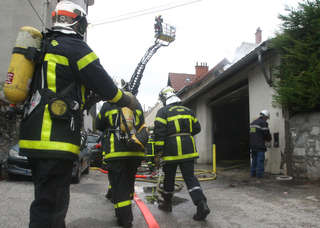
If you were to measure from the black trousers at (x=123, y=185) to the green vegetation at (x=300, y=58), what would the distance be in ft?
15.2

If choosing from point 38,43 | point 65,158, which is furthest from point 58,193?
point 38,43

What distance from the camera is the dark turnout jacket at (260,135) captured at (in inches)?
304

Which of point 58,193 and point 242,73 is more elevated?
point 242,73

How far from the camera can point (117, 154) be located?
3764 millimetres

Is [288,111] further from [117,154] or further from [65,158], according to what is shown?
[65,158]

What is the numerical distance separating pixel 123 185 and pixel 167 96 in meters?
1.84

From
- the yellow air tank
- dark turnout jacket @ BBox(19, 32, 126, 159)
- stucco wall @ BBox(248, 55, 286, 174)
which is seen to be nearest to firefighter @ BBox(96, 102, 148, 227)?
dark turnout jacket @ BBox(19, 32, 126, 159)

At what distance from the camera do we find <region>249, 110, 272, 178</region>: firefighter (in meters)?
7.70

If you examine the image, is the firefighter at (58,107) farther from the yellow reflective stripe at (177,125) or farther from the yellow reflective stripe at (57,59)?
the yellow reflective stripe at (177,125)

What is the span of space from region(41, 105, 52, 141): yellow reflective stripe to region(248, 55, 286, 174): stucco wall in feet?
22.1

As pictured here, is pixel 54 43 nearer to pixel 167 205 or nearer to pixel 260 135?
pixel 167 205

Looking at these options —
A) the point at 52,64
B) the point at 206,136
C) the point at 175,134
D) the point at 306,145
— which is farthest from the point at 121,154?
the point at 206,136

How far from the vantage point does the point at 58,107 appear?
2.11 m

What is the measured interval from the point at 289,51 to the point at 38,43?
6173mm
